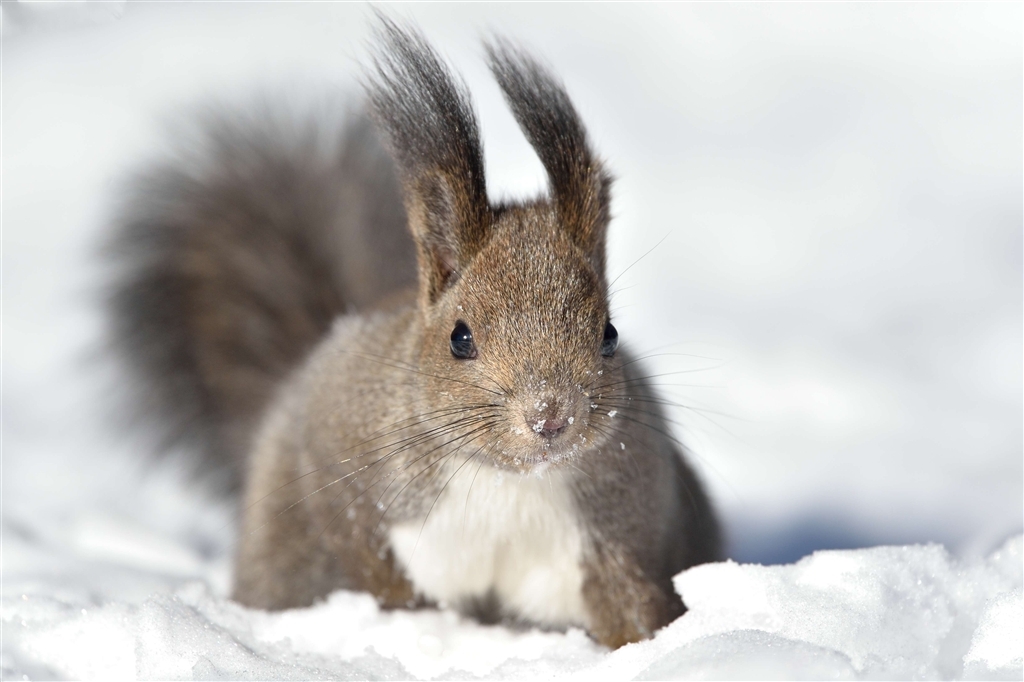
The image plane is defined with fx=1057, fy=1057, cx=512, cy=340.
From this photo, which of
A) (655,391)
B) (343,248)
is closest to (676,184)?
(343,248)

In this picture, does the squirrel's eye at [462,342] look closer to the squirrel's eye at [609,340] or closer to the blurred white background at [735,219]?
the squirrel's eye at [609,340]

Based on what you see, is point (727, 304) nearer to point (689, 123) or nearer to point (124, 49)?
point (689, 123)

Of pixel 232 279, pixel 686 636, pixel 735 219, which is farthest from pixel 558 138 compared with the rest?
pixel 735 219

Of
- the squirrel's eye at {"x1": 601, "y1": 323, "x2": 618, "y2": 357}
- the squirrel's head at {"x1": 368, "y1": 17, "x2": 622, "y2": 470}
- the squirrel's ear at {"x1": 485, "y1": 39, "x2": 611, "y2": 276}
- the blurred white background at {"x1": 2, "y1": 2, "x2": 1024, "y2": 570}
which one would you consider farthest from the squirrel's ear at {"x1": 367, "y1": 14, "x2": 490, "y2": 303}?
the blurred white background at {"x1": 2, "y1": 2, "x2": 1024, "y2": 570}

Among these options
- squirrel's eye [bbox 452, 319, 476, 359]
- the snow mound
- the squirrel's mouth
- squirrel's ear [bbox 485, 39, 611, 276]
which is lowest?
the snow mound

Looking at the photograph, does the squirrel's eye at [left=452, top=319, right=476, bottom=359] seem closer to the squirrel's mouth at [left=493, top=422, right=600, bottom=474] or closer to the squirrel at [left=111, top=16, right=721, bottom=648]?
the squirrel at [left=111, top=16, right=721, bottom=648]

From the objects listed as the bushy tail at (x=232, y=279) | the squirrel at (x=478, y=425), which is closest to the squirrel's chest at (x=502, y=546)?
the squirrel at (x=478, y=425)

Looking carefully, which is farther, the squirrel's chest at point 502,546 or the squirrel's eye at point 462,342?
the squirrel's chest at point 502,546
